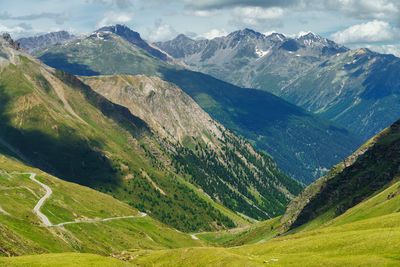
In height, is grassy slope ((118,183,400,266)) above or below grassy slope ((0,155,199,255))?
above

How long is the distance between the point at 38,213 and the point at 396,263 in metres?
139

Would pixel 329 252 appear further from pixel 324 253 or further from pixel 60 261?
pixel 60 261

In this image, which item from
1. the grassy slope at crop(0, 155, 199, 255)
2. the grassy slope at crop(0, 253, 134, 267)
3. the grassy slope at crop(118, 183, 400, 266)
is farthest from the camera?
the grassy slope at crop(0, 155, 199, 255)

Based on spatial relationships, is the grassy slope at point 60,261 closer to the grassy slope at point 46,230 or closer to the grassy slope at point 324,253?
the grassy slope at point 324,253

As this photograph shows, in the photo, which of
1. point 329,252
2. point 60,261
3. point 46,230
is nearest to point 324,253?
point 329,252

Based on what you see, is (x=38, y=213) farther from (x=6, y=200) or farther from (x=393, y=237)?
(x=393, y=237)

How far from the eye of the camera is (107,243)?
166500 millimetres

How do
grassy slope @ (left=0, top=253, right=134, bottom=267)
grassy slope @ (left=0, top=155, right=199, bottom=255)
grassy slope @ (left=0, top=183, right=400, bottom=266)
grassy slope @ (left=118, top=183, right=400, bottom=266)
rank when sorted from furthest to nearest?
grassy slope @ (left=0, top=155, right=199, bottom=255) → grassy slope @ (left=0, top=253, right=134, bottom=267) → grassy slope @ (left=0, top=183, right=400, bottom=266) → grassy slope @ (left=118, top=183, right=400, bottom=266)

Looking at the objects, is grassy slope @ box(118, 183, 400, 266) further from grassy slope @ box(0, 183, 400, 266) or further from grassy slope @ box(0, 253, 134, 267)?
grassy slope @ box(0, 253, 134, 267)

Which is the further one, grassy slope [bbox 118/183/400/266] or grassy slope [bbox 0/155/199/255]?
grassy slope [bbox 0/155/199/255]

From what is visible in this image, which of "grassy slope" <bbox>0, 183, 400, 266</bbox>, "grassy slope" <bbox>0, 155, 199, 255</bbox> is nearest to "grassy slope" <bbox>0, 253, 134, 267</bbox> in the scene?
"grassy slope" <bbox>0, 183, 400, 266</bbox>

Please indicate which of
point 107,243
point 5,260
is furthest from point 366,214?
point 5,260

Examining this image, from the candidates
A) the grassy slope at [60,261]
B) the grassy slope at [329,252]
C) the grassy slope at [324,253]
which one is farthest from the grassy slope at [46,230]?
the grassy slope at [329,252]

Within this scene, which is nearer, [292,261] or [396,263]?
[396,263]
